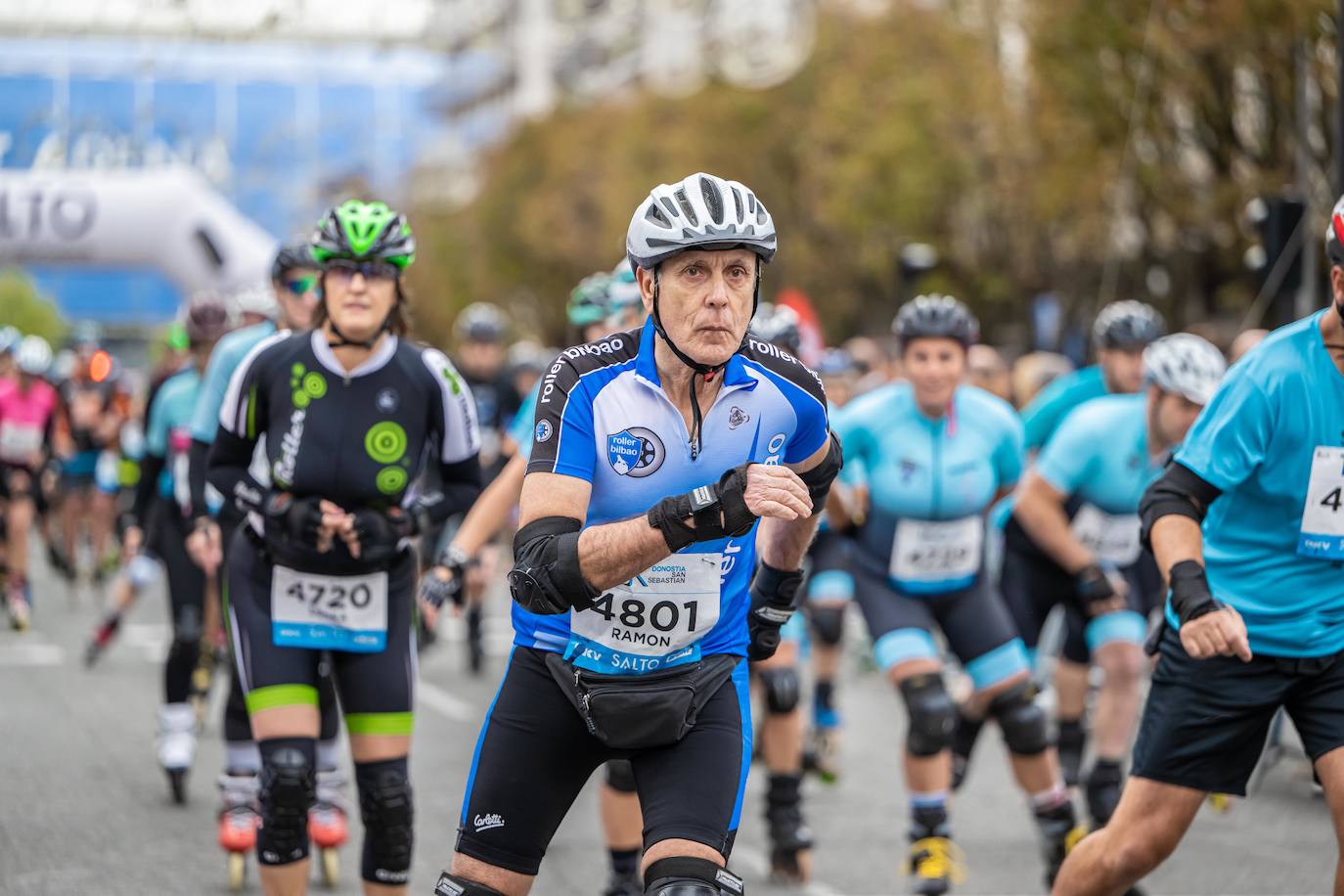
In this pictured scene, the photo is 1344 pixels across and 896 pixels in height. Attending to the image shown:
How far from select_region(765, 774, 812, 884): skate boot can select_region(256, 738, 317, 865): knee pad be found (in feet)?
7.85

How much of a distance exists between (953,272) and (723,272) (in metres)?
33.7

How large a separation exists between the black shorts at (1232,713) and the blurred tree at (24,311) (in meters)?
109

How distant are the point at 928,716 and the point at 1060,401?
3.18m

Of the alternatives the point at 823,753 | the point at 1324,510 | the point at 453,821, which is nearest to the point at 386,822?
the point at 1324,510

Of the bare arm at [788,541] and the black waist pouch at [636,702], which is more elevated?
the bare arm at [788,541]

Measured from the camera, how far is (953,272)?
37.7 metres

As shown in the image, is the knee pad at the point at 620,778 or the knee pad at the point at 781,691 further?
the knee pad at the point at 781,691

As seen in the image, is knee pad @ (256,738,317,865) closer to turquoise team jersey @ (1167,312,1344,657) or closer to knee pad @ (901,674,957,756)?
knee pad @ (901,674,957,756)

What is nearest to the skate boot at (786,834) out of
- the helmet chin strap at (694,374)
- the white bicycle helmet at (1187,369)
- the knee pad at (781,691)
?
the knee pad at (781,691)

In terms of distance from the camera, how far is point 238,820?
25.4 feet

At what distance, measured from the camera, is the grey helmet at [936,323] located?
777 cm

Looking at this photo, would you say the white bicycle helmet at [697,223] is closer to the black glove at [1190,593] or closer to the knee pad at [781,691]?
the black glove at [1190,593]

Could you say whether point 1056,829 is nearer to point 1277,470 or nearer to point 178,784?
point 1277,470

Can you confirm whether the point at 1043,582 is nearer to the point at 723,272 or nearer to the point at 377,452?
the point at 377,452
